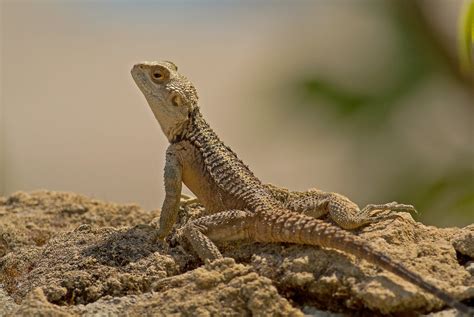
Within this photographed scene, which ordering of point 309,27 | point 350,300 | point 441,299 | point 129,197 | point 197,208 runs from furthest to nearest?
point 129,197 → point 309,27 → point 197,208 → point 350,300 → point 441,299

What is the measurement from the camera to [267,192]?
460cm

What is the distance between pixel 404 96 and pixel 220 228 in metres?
5.72

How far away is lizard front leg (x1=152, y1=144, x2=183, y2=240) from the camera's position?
4605 millimetres

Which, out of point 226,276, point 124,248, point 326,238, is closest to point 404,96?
point 124,248

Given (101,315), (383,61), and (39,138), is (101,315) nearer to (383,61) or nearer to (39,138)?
(383,61)

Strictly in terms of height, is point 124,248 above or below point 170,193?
below

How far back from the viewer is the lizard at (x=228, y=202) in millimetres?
3812

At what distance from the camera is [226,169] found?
4812 millimetres

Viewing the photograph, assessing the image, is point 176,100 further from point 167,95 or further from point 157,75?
point 157,75

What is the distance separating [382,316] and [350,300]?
16cm

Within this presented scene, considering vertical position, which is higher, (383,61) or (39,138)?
(39,138)

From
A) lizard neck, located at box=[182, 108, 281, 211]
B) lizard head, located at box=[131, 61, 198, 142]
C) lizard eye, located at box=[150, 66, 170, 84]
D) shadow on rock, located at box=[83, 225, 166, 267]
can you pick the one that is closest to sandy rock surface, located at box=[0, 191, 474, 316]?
shadow on rock, located at box=[83, 225, 166, 267]

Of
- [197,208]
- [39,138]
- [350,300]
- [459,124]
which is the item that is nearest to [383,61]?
[459,124]

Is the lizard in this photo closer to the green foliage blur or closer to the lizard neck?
the lizard neck
